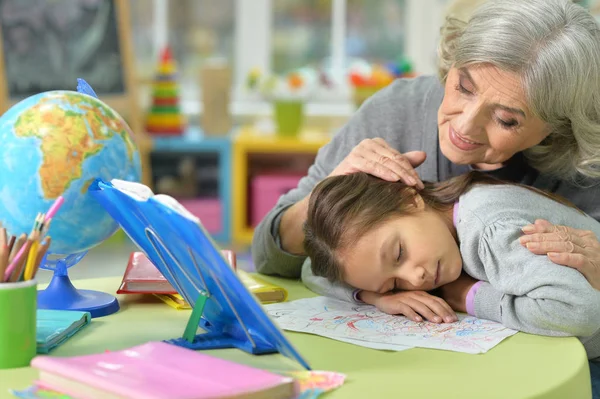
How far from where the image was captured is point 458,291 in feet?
4.25

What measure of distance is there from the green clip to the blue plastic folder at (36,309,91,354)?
0.52 ft

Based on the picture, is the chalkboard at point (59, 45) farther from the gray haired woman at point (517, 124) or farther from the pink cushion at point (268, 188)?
the gray haired woman at point (517, 124)

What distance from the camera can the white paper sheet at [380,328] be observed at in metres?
1.10

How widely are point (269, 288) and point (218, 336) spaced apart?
9.5 inches

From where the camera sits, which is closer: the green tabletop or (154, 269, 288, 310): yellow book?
the green tabletop

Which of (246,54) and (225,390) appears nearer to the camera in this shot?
(225,390)

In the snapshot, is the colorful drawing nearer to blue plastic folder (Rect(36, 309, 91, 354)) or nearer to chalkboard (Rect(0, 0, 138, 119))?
blue plastic folder (Rect(36, 309, 91, 354))

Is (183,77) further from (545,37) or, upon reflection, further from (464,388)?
(464,388)

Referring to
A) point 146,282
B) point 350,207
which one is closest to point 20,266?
point 146,282

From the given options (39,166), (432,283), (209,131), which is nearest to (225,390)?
(39,166)

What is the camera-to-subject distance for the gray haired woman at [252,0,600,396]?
4.43 feet

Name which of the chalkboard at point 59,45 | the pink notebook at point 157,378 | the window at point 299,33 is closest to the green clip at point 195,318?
the pink notebook at point 157,378

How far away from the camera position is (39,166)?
3.61 ft

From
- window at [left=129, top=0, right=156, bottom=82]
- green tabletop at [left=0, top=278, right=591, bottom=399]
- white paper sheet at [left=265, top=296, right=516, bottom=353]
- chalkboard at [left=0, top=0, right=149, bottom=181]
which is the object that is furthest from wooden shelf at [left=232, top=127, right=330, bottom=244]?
green tabletop at [left=0, top=278, right=591, bottom=399]
